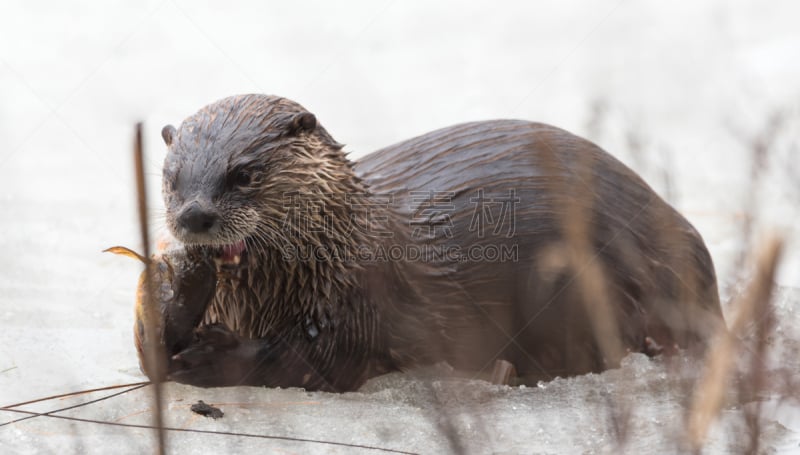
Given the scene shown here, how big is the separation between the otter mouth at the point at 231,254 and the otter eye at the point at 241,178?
0.17 m

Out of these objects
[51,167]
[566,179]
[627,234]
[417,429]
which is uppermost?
[51,167]

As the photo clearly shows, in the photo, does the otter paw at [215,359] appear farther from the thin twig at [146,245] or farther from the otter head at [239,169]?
the thin twig at [146,245]

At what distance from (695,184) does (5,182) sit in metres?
3.51

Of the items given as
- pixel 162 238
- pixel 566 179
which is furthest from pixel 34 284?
pixel 566 179

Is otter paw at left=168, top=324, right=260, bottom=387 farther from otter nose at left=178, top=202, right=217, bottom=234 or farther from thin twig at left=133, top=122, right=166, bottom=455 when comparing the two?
thin twig at left=133, top=122, right=166, bottom=455

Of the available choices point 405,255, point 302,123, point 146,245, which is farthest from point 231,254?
point 146,245

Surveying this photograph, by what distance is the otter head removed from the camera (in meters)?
2.35

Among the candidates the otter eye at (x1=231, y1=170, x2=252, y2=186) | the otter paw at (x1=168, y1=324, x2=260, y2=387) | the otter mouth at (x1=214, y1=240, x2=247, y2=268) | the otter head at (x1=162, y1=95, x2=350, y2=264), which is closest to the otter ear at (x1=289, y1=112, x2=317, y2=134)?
the otter head at (x1=162, y1=95, x2=350, y2=264)

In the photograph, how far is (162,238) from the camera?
101 inches

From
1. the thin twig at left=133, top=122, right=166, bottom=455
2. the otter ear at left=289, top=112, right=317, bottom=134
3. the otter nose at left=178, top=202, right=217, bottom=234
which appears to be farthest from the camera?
the otter ear at left=289, top=112, right=317, bottom=134

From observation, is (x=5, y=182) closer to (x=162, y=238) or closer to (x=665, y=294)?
(x=162, y=238)

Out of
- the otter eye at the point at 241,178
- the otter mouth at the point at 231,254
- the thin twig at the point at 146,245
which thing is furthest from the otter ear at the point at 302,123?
the thin twig at the point at 146,245

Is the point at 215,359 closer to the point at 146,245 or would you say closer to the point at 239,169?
the point at 239,169

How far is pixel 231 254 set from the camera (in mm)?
2498
